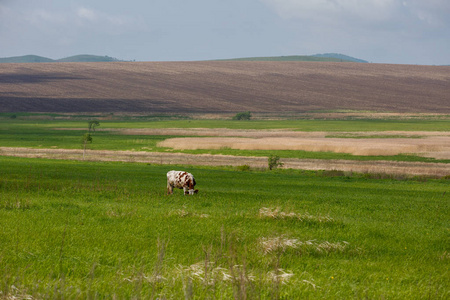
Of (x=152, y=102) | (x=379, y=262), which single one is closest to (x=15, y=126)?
(x=152, y=102)

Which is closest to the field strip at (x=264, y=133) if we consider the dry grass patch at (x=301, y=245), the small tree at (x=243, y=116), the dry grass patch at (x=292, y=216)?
the small tree at (x=243, y=116)

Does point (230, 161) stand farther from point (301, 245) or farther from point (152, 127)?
point (152, 127)

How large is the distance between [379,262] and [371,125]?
107783 mm

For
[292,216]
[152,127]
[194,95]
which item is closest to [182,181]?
[292,216]

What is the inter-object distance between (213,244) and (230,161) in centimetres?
4740

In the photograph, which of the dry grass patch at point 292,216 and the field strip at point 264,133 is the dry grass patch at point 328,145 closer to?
the field strip at point 264,133

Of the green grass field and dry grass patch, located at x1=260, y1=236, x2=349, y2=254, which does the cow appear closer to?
the green grass field

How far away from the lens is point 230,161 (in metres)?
62.7

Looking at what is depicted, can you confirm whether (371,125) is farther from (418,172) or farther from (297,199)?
(297,199)

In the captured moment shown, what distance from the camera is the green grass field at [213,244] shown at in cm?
1036

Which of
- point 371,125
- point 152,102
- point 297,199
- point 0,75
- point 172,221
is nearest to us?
point 172,221

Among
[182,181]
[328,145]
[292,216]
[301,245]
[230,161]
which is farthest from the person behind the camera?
[328,145]

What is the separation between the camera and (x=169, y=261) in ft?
42.9

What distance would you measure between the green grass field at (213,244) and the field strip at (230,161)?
24.2m
